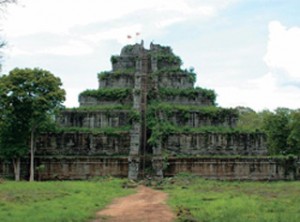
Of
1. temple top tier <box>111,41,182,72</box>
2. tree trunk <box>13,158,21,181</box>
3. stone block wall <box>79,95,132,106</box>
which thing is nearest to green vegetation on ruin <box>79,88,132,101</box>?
stone block wall <box>79,95,132,106</box>

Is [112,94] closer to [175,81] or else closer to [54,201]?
[175,81]

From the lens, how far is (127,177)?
1647 inches

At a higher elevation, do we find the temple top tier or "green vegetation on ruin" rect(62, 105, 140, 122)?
the temple top tier

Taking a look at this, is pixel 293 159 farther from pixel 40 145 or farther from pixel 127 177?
pixel 40 145

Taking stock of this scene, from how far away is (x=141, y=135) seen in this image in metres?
44.1

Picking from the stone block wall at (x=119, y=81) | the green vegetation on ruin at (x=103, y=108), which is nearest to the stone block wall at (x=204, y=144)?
the green vegetation on ruin at (x=103, y=108)

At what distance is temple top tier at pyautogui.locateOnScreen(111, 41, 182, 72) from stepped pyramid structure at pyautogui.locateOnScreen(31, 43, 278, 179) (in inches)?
128

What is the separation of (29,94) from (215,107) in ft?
57.9

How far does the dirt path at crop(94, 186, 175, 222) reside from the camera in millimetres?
20337

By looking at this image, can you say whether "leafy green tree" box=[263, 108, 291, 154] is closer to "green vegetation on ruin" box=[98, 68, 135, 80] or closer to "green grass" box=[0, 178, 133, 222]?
"green vegetation on ruin" box=[98, 68, 135, 80]

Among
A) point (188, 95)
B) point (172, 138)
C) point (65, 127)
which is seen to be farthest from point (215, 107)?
point (65, 127)

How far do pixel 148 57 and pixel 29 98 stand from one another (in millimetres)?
16114

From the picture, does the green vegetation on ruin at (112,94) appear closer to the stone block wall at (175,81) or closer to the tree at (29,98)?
the stone block wall at (175,81)

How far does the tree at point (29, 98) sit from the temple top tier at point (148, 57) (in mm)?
12334
